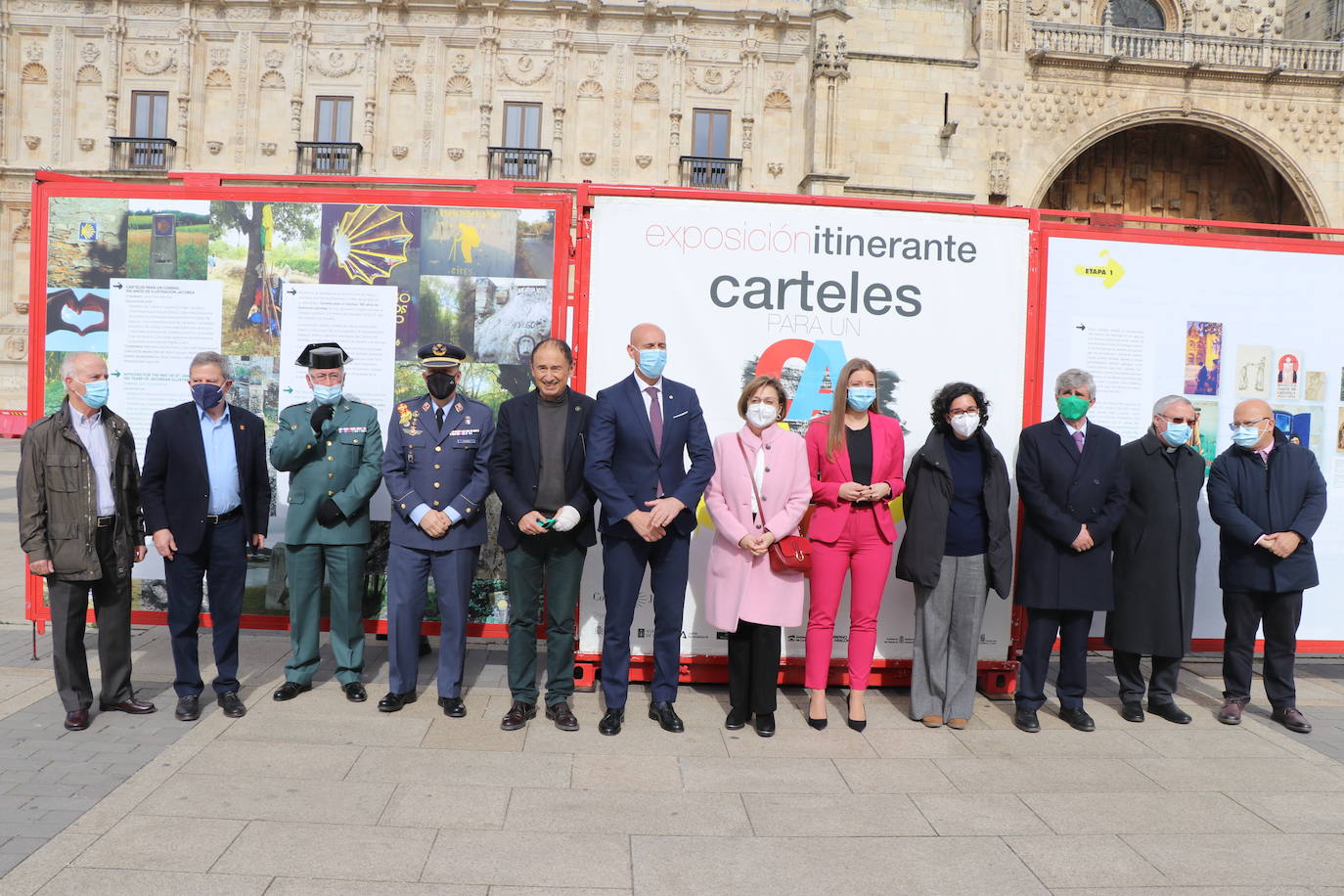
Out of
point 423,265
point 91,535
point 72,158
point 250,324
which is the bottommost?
point 91,535

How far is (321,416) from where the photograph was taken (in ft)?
18.4

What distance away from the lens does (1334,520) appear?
6660 mm

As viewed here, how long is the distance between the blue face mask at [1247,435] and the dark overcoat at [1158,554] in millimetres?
260

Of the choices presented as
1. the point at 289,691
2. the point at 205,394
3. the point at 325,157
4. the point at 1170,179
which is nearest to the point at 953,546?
the point at 289,691

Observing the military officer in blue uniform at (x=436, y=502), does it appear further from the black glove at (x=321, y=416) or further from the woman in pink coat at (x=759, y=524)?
the woman in pink coat at (x=759, y=524)

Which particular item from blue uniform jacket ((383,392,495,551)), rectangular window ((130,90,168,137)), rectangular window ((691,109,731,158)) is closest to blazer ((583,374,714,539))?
blue uniform jacket ((383,392,495,551))

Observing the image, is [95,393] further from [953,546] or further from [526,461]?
[953,546]

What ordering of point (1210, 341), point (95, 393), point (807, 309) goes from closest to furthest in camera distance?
point (95, 393)
point (807, 309)
point (1210, 341)

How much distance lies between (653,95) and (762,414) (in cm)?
2638

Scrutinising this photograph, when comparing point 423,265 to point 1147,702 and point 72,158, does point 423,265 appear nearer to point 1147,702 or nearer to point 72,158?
point 1147,702

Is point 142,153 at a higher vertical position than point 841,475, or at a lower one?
higher

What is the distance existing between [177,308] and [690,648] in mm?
3795

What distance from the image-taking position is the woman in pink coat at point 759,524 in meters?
5.19

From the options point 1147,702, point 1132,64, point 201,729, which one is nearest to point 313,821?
point 201,729
